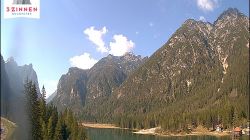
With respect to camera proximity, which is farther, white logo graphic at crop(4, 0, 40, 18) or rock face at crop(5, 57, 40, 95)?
rock face at crop(5, 57, 40, 95)

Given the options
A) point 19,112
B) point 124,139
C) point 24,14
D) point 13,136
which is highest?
point 24,14

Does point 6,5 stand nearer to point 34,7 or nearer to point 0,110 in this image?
point 34,7

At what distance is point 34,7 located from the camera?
2055 cm

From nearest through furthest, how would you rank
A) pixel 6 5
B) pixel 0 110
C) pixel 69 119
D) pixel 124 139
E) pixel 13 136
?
1. pixel 0 110
2. pixel 6 5
3. pixel 13 136
4. pixel 69 119
5. pixel 124 139

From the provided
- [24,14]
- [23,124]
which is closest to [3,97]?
[23,124]

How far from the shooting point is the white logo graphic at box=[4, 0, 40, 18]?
1920cm

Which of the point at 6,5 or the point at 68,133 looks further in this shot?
the point at 68,133

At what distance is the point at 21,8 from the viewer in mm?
19859

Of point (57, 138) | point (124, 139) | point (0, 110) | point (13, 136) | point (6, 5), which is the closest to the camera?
point (0, 110)

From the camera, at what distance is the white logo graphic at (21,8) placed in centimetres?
1920

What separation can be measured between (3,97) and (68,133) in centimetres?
10533

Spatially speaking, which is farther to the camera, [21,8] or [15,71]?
[15,71]

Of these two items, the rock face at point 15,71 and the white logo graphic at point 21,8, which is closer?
the white logo graphic at point 21,8

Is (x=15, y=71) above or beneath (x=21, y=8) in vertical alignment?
beneath
